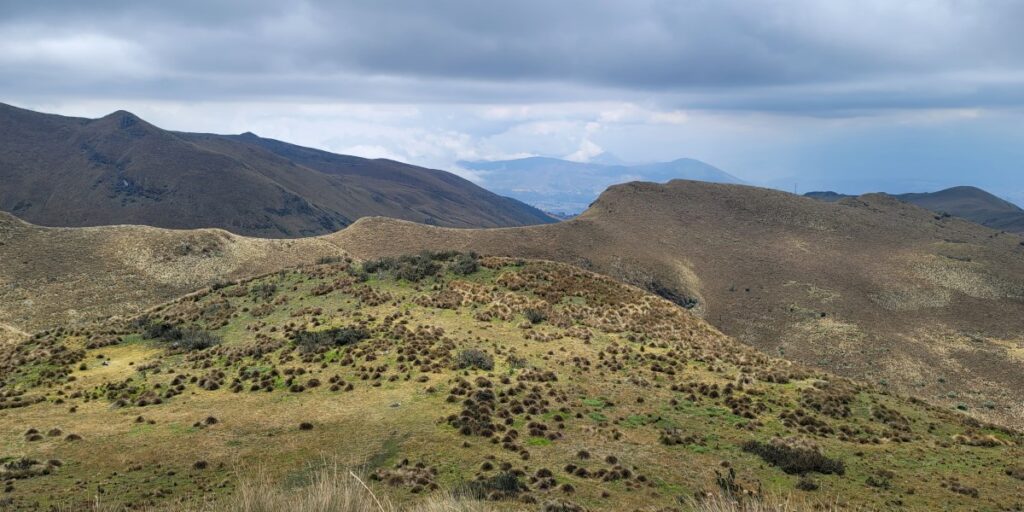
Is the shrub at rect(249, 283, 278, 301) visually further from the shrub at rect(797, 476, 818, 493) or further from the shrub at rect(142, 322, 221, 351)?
the shrub at rect(797, 476, 818, 493)

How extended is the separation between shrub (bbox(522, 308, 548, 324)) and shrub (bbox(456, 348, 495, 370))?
31.2 ft

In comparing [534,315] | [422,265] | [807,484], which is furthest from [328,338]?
[807,484]

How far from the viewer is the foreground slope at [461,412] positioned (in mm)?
21672

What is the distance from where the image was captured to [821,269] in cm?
10156

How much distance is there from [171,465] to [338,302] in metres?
25.3

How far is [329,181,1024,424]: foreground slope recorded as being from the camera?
225 ft

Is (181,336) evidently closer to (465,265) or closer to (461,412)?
(465,265)

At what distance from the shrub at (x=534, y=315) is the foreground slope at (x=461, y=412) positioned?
394mm

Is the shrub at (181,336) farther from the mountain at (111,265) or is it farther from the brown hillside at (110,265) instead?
the brown hillside at (110,265)

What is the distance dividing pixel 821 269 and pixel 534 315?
75.6m

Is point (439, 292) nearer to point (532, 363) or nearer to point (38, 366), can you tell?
point (532, 363)

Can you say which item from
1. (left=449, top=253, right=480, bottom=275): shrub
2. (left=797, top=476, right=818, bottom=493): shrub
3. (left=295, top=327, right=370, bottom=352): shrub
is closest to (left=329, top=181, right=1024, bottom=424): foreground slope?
(left=449, top=253, right=480, bottom=275): shrub

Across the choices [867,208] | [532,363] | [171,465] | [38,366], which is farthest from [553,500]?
[867,208]

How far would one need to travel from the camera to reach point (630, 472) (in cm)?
2236
